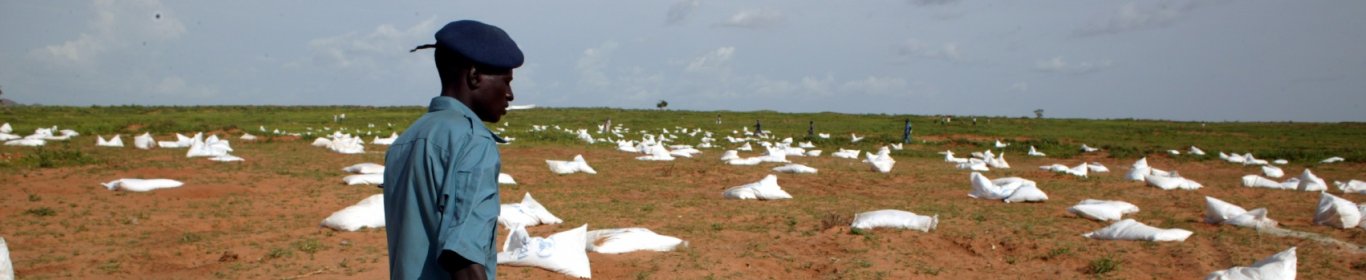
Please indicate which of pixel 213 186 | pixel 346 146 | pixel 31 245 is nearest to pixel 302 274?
pixel 31 245

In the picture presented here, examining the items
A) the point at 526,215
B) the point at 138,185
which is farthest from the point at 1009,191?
the point at 138,185

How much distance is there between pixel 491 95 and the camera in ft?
6.57

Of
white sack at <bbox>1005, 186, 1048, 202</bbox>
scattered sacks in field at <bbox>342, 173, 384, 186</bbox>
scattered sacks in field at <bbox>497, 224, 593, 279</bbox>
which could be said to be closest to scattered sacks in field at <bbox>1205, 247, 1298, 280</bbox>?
scattered sacks in field at <bbox>497, 224, 593, 279</bbox>

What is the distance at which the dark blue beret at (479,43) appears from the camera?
6.30 feet

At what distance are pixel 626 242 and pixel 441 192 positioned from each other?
4175 millimetres

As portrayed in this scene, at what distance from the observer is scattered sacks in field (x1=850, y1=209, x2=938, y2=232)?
699 centimetres

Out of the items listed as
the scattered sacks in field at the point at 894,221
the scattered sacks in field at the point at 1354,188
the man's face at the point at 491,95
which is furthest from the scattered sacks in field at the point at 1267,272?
the scattered sacks in field at the point at 1354,188

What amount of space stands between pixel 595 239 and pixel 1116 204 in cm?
510

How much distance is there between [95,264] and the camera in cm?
562

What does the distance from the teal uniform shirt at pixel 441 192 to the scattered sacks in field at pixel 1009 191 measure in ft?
27.5

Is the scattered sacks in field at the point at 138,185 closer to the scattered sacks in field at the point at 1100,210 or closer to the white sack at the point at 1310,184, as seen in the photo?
the scattered sacks in field at the point at 1100,210

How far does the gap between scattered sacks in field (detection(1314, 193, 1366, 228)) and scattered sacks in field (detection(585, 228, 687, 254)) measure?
5546 mm

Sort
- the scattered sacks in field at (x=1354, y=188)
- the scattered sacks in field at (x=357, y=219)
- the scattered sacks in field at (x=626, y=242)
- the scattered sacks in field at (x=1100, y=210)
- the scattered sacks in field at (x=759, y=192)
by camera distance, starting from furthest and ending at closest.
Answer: the scattered sacks in field at (x=1354, y=188), the scattered sacks in field at (x=759, y=192), the scattered sacks in field at (x=1100, y=210), the scattered sacks in field at (x=357, y=219), the scattered sacks in field at (x=626, y=242)

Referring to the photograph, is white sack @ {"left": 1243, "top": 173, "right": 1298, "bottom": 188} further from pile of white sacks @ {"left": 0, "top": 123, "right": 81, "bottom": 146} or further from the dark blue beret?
pile of white sacks @ {"left": 0, "top": 123, "right": 81, "bottom": 146}
